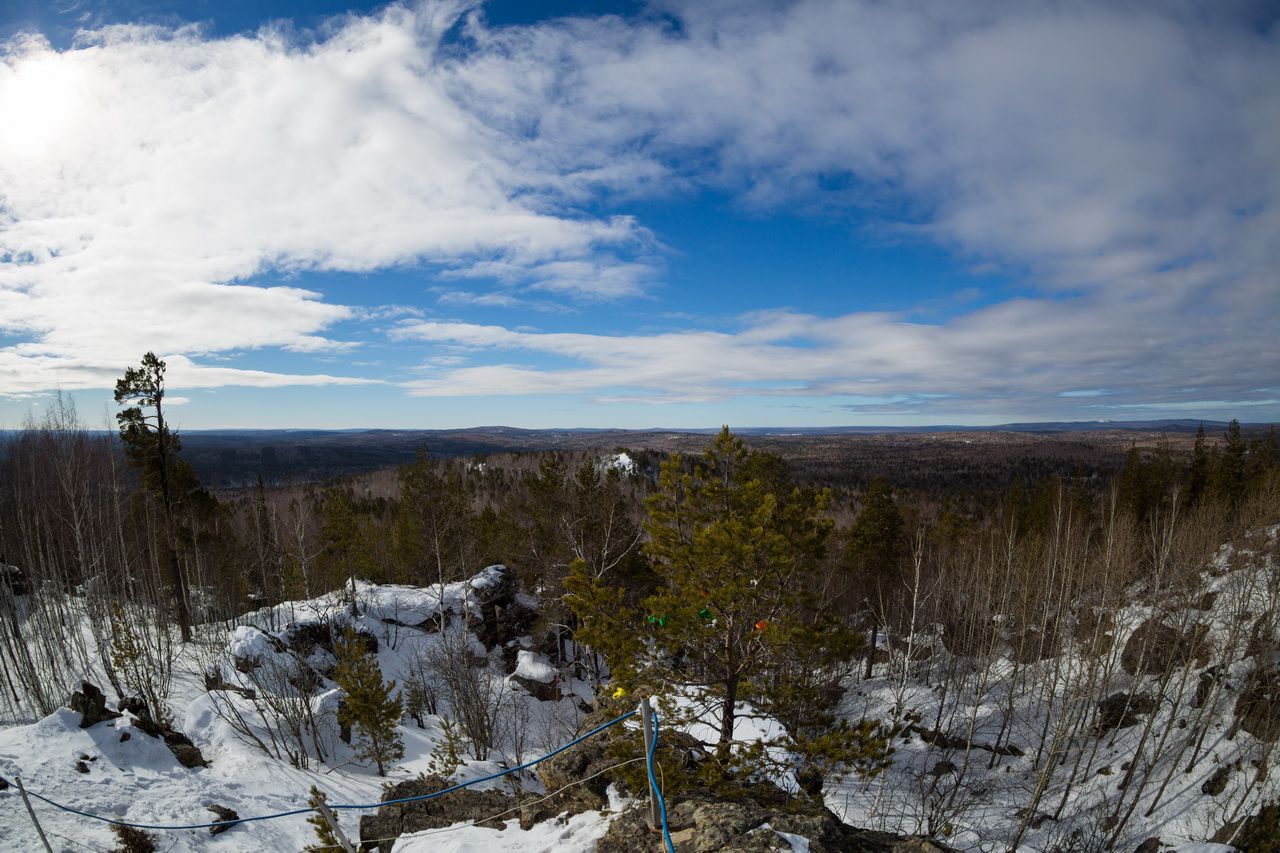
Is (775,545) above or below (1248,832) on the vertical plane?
above

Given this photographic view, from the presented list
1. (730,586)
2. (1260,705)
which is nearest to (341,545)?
(730,586)

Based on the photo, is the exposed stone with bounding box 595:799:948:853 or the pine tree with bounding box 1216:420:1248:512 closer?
the exposed stone with bounding box 595:799:948:853

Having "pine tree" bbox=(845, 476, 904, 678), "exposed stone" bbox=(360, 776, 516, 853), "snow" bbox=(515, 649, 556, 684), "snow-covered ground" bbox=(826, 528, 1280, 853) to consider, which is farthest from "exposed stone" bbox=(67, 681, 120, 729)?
"pine tree" bbox=(845, 476, 904, 678)

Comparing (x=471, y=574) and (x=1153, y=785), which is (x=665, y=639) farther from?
(x=471, y=574)

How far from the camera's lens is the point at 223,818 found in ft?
37.5

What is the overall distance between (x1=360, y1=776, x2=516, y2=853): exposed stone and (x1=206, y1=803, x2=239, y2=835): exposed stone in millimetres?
3457

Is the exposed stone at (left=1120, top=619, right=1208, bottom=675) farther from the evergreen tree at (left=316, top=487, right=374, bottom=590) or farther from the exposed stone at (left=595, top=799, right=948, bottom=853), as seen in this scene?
the evergreen tree at (left=316, top=487, right=374, bottom=590)

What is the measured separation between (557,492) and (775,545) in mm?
22544

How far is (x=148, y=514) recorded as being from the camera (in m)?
21.6

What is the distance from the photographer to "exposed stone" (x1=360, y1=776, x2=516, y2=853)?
9570 mm

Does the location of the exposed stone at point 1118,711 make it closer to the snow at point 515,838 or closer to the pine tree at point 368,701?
the snow at point 515,838

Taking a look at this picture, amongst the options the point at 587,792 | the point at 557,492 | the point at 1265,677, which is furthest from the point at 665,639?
the point at 1265,677

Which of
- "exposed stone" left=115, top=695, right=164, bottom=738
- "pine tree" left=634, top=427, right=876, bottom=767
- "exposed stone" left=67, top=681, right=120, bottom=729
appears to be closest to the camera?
"pine tree" left=634, top=427, right=876, bottom=767

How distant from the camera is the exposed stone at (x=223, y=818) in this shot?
36.5ft
